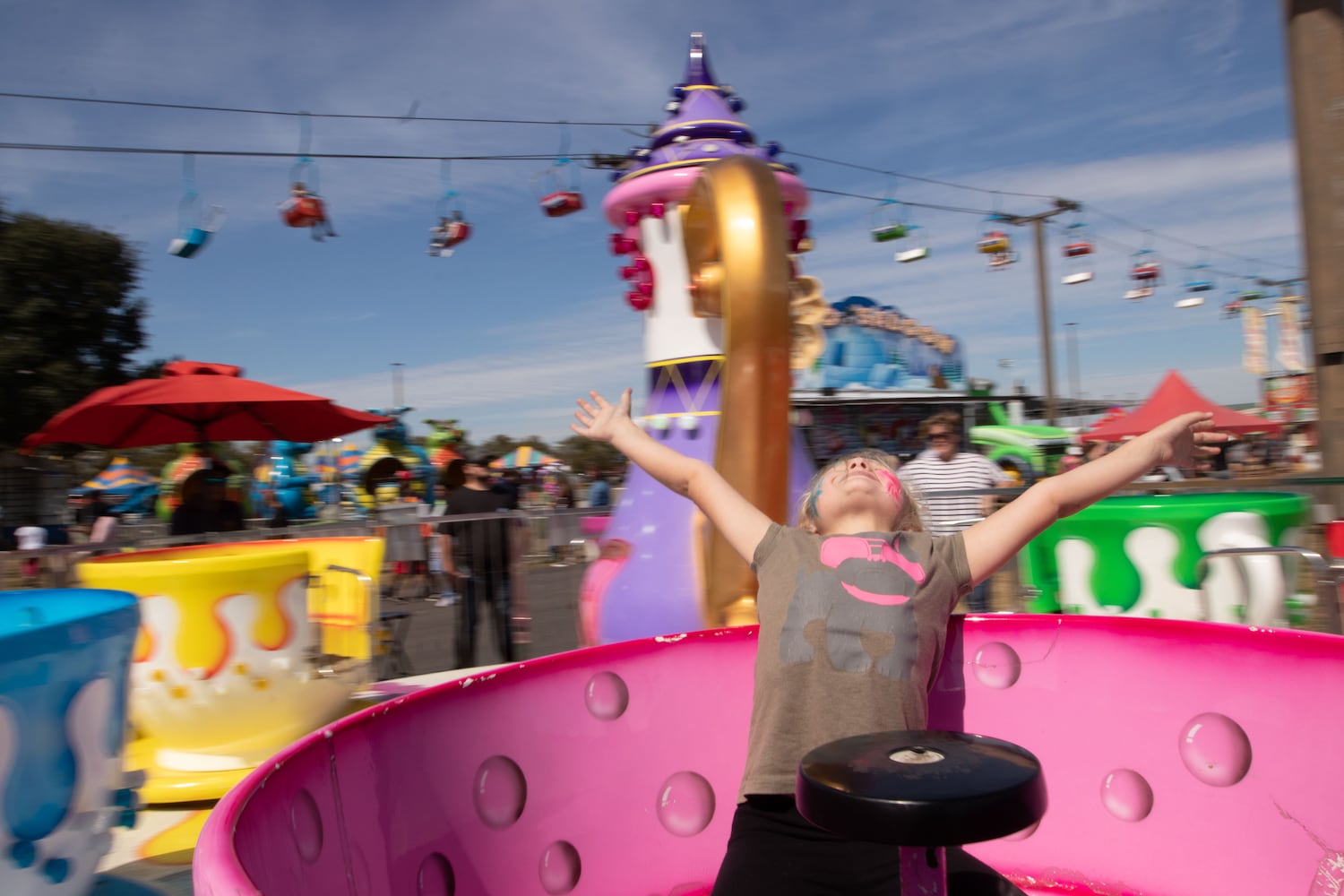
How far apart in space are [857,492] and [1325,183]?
3.99 m

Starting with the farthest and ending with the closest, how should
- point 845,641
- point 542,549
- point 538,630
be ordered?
point 542,549 → point 538,630 → point 845,641

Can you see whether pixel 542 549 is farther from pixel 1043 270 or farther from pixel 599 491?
pixel 1043 270

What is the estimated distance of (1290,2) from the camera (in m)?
4.86

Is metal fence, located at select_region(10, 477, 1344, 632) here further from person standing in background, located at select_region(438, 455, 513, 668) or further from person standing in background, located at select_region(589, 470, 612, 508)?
person standing in background, located at select_region(589, 470, 612, 508)

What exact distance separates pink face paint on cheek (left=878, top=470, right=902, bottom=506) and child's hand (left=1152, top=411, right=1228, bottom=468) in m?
0.53

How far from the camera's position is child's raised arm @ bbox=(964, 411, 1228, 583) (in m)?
1.97

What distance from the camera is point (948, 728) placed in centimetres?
216

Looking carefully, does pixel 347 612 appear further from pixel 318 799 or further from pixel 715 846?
pixel 318 799

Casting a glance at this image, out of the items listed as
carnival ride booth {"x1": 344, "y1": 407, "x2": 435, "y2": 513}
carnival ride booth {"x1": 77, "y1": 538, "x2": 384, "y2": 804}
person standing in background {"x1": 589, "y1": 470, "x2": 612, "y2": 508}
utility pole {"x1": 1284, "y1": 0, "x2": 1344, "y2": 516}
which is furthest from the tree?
utility pole {"x1": 1284, "y1": 0, "x2": 1344, "y2": 516}

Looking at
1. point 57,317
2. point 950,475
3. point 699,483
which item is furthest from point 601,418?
point 57,317

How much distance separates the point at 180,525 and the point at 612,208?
12.9 ft

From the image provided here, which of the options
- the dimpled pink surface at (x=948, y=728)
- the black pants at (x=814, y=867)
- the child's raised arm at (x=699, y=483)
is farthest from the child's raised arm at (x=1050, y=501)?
the black pants at (x=814, y=867)

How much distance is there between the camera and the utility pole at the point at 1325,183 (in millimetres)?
4727

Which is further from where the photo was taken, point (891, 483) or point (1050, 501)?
point (891, 483)
